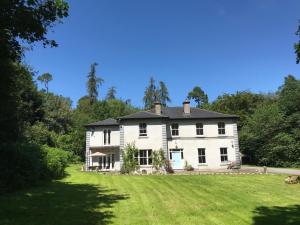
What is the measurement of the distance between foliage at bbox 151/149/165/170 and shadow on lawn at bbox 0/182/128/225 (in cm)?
1590

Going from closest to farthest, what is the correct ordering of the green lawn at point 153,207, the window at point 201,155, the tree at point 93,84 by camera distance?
the green lawn at point 153,207
the window at point 201,155
the tree at point 93,84

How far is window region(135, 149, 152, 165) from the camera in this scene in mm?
30406

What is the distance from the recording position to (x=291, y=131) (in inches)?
1484

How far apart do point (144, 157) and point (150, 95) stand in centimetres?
4320

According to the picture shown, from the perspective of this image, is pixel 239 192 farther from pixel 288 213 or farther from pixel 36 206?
pixel 36 206

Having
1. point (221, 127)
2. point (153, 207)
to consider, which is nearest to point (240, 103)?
point (221, 127)

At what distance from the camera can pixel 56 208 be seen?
1038cm

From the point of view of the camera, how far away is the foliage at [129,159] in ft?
97.2

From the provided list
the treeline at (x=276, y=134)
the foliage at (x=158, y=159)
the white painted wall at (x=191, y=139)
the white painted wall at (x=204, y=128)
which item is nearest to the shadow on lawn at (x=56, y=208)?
the foliage at (x=158, y=159)

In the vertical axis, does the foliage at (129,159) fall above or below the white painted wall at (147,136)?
below

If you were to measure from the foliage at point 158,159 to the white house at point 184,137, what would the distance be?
0.46m

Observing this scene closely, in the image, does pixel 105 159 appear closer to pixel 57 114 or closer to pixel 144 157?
pixel 144 157

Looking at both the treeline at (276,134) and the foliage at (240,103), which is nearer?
the treeline at (276,134)

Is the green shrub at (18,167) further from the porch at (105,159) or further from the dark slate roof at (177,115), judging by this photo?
the porch at (105,159)
